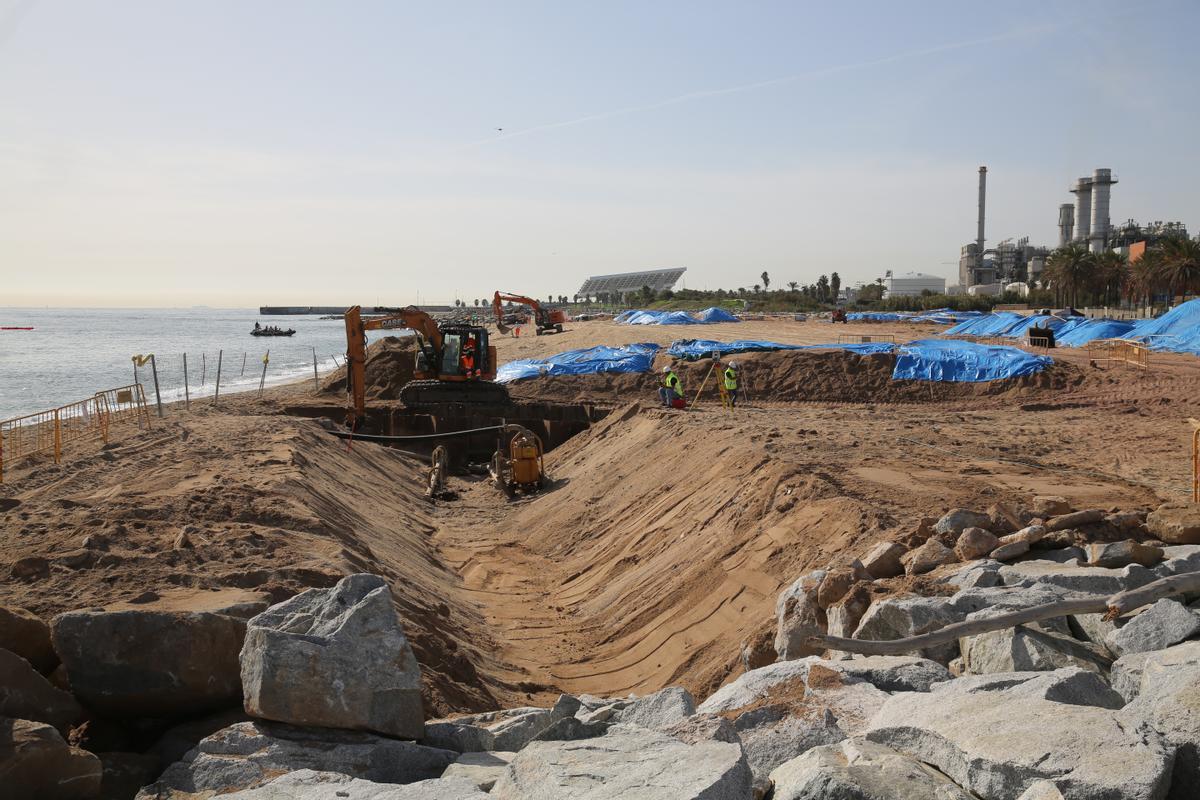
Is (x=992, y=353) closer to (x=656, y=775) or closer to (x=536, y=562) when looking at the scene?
(x=536, y=562)

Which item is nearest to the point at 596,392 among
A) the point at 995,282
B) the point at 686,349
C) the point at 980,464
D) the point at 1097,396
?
the point at 686,349

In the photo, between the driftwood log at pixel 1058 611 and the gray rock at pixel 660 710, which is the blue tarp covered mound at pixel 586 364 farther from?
the gray rock at pixel 660 710

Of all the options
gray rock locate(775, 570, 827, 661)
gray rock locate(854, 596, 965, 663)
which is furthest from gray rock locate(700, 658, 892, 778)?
gray rock locate(775, 570, 827, 661)

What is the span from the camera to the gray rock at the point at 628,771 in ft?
13.1

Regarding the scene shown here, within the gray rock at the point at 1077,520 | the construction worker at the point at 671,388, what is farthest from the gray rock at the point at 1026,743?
the construction worker at the point at 671,388

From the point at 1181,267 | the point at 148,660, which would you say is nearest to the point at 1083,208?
the point at 1181,267

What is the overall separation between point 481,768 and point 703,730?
1272 millimetres

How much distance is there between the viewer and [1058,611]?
6.28 m

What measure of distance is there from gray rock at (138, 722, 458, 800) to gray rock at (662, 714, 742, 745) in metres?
1.41

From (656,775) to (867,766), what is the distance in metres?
0.92

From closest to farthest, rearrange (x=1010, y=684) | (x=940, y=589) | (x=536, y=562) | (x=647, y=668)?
(x=1010, y=684)
(x=940, y=589)
(x=647, y=668)
(x=536, y=562)

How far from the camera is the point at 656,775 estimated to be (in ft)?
13.7

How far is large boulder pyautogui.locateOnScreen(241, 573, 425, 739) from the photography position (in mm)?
5480

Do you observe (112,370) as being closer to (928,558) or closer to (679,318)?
(679,318)
